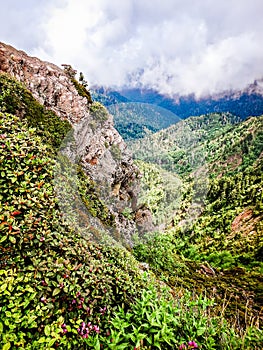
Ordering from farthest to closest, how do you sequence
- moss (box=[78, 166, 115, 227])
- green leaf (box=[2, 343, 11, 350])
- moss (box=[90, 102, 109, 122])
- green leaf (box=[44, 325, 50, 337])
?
moss (box=[90, 102, 109, 122]) < moss (box=[78, 166, 115, 227]) < green leaf (box=[44, 325, 50, 337]) < green leaf (box=[2, 343, 11, 350])

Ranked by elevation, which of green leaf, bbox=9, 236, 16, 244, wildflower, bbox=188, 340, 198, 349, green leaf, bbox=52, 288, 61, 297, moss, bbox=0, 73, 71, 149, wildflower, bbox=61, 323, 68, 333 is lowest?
wildflower, bbox=188, 340, 198, 349

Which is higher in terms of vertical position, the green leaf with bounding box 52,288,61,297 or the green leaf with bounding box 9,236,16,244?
the green leaf with bounding box 9,236,16,244

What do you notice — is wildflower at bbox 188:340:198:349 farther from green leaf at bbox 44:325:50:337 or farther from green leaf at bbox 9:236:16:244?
green leaf at bbox 9:236:16:244

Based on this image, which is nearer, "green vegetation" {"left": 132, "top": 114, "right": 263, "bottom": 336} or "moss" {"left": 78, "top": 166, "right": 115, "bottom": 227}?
"moss" {"left": 78, "top": 166, "right": 115, "bottom": 227}

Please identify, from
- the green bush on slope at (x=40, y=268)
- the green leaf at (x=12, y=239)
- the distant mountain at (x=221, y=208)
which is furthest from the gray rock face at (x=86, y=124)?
the green leaf at (x=12, y=239)

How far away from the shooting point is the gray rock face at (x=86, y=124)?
39.6ft

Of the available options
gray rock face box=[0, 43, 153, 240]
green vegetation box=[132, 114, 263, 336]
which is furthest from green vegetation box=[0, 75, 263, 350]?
gray rock face box=[0, 43, 153, 240]

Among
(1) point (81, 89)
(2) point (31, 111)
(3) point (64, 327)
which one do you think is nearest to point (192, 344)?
(3) point (64, 327)

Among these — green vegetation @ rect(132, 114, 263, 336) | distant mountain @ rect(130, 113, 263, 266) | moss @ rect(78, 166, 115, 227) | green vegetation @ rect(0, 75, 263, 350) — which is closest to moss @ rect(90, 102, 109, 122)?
moss @ rect(78, 166, 115, 227)

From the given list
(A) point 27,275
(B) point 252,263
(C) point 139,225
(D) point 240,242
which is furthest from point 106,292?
(D) point 240,242

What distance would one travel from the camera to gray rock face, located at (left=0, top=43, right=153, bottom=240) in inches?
475

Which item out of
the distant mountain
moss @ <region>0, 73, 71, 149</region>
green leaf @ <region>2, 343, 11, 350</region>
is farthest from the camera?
the distant mountain

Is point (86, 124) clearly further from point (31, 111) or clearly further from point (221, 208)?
point (221, 208)

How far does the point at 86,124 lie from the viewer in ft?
48.4
